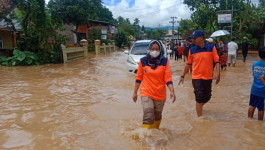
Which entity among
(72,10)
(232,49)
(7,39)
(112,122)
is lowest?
(112,122)

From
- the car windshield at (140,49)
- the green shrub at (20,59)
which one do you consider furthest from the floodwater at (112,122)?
the green shrub at (20,59)

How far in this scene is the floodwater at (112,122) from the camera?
148 inches

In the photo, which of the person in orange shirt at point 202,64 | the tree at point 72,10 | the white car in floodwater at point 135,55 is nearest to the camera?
the person in orange shirt at point 202,64

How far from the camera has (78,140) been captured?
3885 mm

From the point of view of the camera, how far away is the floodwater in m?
3.76

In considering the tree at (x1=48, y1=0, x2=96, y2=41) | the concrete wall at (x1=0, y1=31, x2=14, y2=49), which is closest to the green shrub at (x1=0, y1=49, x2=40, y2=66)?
the concrete wall at (x1=0, y1=31, x2=14, y2=49)

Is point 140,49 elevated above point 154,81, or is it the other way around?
point 140,49

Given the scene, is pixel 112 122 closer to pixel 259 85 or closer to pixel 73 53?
pixel 259 85

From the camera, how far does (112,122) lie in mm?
4820

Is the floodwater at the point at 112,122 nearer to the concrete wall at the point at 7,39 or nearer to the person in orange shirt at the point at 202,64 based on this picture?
the person in orange shirt at the point at 202,64

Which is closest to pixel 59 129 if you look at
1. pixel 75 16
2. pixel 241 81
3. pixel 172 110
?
pixel 172 110

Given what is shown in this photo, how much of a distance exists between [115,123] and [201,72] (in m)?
2.02

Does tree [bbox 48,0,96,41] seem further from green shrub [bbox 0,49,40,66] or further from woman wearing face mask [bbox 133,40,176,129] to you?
woman wearing face mask [bbox 133,40,176,129]

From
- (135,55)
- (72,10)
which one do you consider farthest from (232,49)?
(72,10)
